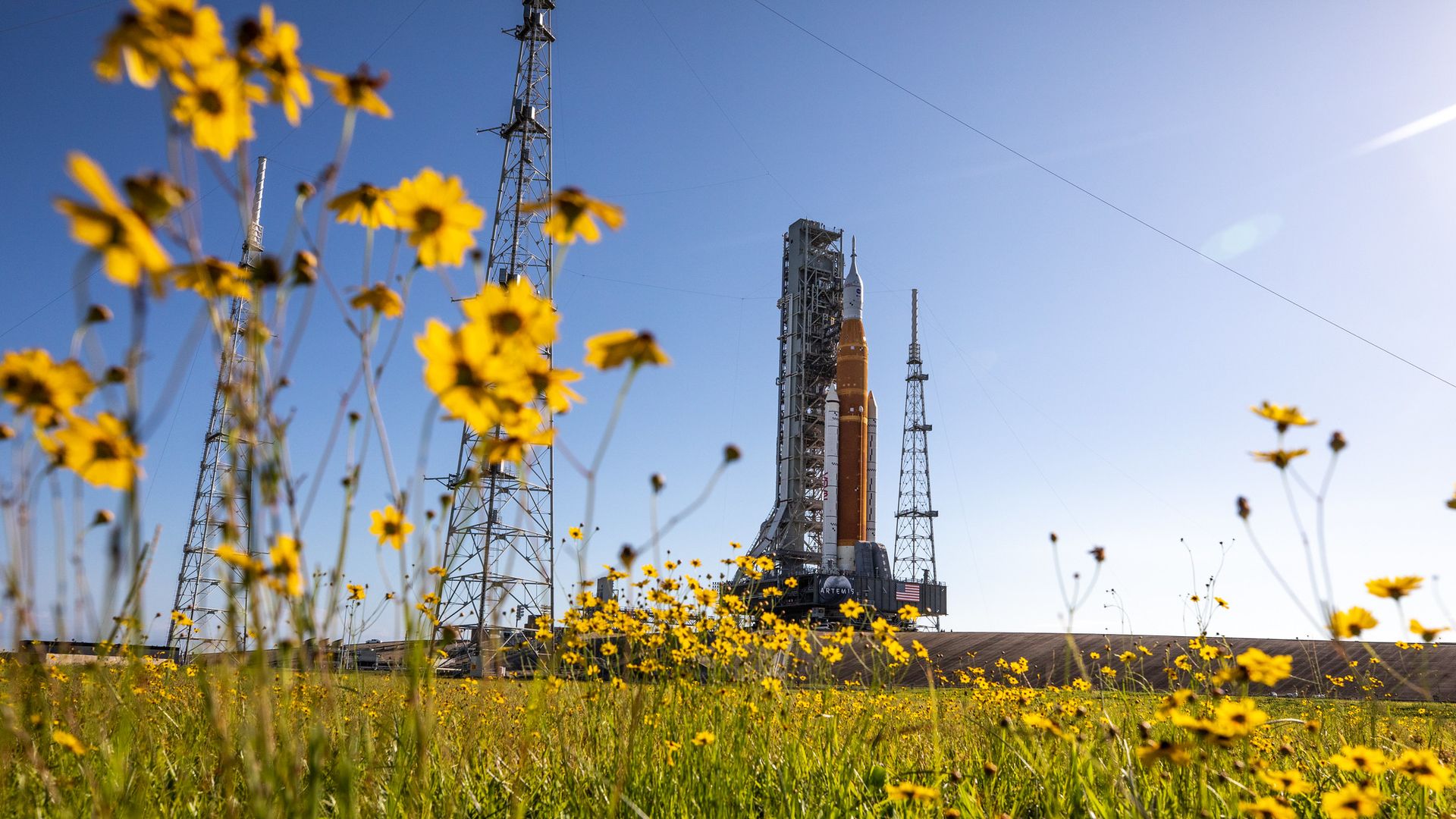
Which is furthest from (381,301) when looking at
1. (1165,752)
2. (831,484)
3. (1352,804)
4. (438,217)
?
(831,484)

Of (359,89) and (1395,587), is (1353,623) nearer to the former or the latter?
(1395,587)

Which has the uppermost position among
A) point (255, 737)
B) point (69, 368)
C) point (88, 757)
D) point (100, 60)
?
point (100, 60)

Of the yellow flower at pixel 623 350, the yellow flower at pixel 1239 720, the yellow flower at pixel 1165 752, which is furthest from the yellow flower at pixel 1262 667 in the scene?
the yellow flower at pixel 623 350

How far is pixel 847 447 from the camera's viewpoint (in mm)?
29672

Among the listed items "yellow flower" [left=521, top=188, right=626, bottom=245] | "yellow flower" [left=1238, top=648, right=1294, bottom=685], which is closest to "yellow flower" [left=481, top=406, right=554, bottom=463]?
"yellow flower" [left=521, top=188, right=626, bottom=245]

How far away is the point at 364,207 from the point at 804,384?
1235 inches

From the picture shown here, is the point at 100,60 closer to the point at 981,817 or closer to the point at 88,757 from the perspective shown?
the point at 88,757

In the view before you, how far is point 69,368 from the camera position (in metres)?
0.94

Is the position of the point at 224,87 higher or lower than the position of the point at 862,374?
lower

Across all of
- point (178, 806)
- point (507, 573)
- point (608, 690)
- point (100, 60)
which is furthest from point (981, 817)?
point (507, 573)

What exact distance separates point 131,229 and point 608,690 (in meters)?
3.18

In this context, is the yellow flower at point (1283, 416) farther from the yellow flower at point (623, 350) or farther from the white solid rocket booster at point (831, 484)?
the white solid rocket booster at point (831, 484)

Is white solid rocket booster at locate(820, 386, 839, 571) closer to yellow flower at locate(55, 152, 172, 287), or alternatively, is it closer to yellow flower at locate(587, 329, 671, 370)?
yellow flower at locate(587, 329, 671, 370)

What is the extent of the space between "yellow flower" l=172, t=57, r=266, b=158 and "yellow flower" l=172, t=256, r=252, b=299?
13 cm
